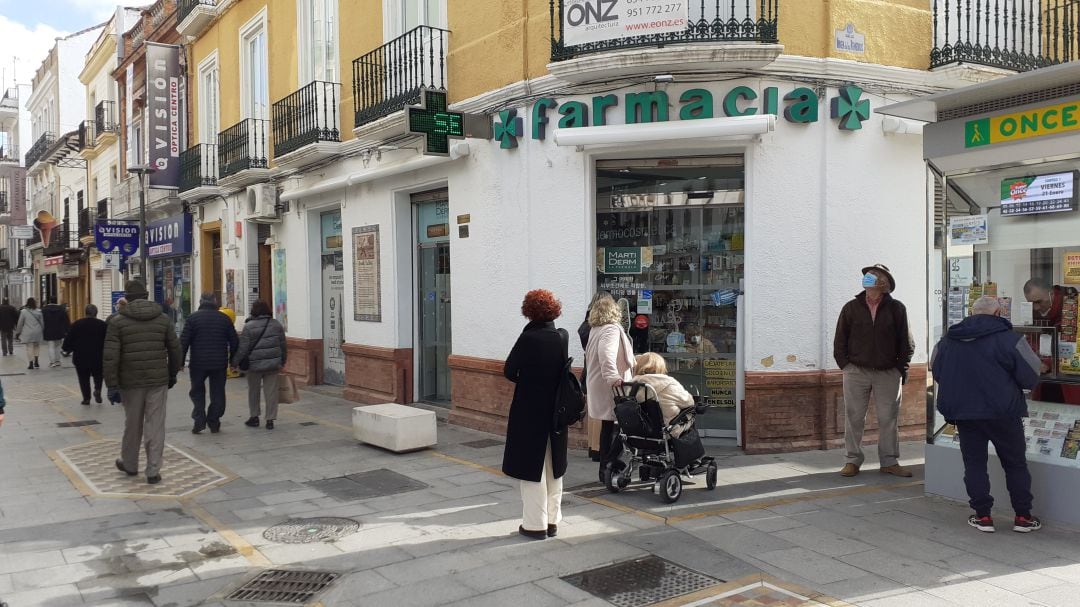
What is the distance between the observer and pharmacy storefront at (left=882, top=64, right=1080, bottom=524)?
20.0 ft

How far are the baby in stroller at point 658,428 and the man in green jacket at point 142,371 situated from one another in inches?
172

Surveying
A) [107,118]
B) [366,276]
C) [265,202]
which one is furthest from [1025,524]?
[107,118]

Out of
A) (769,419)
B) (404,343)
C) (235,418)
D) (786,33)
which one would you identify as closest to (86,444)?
(235,418)

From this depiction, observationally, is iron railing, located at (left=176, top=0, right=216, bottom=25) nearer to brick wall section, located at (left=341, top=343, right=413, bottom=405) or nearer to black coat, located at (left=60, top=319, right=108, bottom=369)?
black coat, located at (left=60, top=319, right=108, bottom=369)

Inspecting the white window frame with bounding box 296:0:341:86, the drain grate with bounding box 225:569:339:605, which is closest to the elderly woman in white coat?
the drain grate with bounding box 225:569:339:605

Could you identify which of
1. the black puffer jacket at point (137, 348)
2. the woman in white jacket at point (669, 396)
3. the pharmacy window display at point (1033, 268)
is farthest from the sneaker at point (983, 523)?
the black puffer jacket at point (137, 348)

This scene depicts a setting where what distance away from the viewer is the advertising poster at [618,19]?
842cm

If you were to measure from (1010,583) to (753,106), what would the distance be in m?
5.30

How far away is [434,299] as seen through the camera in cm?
1205

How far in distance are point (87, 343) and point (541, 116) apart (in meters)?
8.93

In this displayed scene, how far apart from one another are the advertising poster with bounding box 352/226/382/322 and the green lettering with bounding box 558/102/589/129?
4.50 m

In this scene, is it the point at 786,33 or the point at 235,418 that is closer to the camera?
the point at 786,33

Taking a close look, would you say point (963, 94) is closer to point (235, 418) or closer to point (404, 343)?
point (404, 343)

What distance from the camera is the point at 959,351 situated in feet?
19.9
